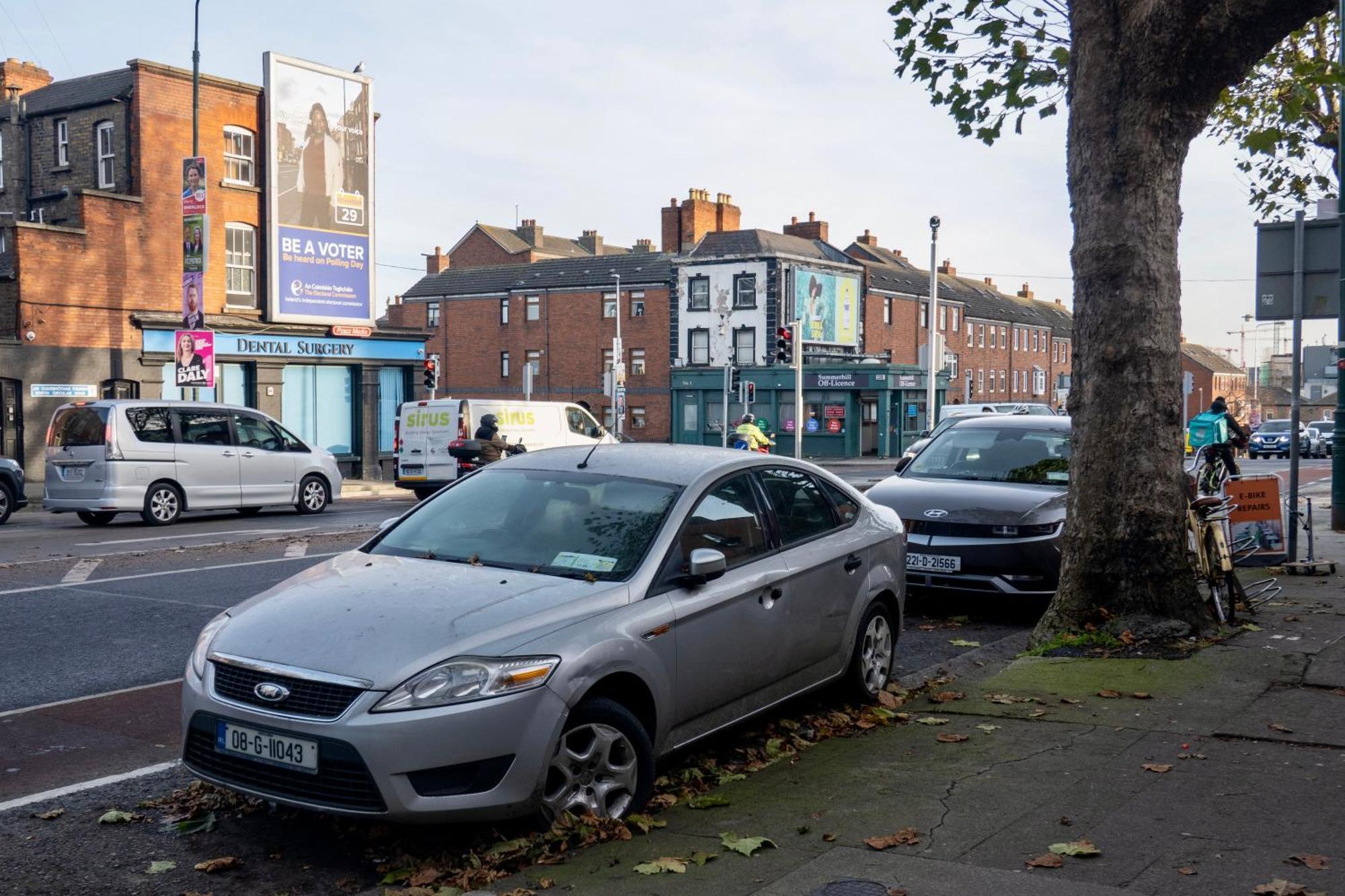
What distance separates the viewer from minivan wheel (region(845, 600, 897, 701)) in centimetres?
685

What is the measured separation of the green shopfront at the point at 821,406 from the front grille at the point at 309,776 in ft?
181

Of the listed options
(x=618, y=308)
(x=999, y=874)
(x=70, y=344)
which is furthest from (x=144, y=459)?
(x=618, y=308)

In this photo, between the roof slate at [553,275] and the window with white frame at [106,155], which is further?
the roof slate at [553,275]

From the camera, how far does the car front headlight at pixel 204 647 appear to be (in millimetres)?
4910

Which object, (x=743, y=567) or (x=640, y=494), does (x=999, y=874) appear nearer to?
(x=743, y=567)

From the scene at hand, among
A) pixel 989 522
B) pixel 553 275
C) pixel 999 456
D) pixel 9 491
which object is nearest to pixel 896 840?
pixel 989 522

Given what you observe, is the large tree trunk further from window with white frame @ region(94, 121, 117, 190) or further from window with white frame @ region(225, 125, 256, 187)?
window with white frame @ region(94, 121, 117, 190)

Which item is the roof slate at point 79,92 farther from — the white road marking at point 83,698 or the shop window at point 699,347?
the shop window at point 699,347

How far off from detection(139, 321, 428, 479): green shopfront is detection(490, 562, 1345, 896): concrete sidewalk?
28.2 meters

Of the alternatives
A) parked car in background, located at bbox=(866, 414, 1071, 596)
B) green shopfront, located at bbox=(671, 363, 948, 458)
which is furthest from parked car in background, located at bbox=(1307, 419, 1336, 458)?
parked car in background, located at bbox=(866, 414, 1071, 596)

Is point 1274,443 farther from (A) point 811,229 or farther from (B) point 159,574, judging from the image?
(B) point 159,574

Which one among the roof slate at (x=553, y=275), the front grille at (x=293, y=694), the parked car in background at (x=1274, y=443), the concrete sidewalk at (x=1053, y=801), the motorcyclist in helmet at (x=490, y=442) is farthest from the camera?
the roof slate at (x=553, y=275)

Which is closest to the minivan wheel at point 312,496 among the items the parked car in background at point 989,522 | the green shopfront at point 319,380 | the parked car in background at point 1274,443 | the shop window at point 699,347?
the green shopfront at point 319,380

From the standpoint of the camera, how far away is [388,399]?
122 ft
